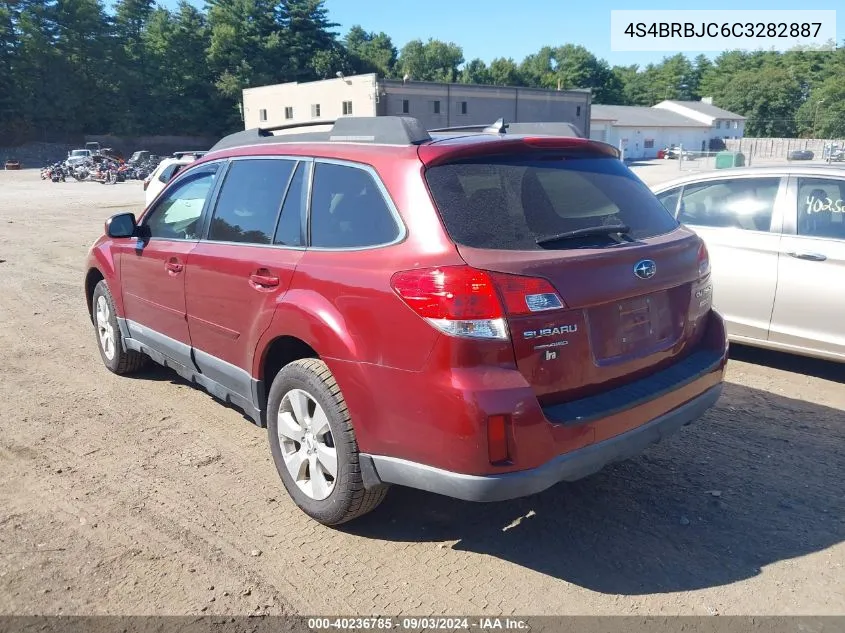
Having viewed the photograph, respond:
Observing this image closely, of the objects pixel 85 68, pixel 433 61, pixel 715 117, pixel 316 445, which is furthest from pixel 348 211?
pixel 433 61

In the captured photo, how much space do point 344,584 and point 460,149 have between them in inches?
77.3

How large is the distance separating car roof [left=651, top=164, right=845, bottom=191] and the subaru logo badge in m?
3.18

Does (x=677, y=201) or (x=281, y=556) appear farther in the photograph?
(x=677, y=201)

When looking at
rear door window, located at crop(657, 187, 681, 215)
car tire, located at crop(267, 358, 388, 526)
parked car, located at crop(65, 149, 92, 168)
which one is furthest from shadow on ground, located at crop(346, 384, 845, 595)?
parked car, located at crop(65, 149, 92, 168)

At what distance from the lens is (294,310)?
333 centimetres

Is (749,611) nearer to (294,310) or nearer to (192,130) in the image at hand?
(294,310)

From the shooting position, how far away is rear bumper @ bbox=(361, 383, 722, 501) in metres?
2.71

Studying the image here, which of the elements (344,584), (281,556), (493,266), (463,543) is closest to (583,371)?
(493,266)

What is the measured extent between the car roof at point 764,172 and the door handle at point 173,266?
14.3 feet

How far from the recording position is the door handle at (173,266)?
174 inches

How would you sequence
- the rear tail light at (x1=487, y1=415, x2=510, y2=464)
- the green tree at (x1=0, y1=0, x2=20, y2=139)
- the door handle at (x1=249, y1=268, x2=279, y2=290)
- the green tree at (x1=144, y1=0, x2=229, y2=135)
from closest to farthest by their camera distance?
the rear tail light at (x1=487, y1=415, x2=510, y2=464)
the door handle at (x1=249, y1=268, x2=279, y2=290)
the green tree at (x1=0, y1=0, x2=20, y2=139)
the green tree at (x1=144, y1=0, x2=229, y2=135)

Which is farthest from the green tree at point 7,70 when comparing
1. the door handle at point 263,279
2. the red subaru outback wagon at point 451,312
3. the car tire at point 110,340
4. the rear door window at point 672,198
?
the door handle at point 263,279

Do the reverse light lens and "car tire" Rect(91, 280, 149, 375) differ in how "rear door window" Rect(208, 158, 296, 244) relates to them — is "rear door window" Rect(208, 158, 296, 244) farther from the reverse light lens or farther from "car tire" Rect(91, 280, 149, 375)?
"car tire" Rect(91, 280, 149, 375)

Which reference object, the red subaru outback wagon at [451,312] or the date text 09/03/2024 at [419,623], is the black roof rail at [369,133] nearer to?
the red subaru outback wagon at [451,312]
